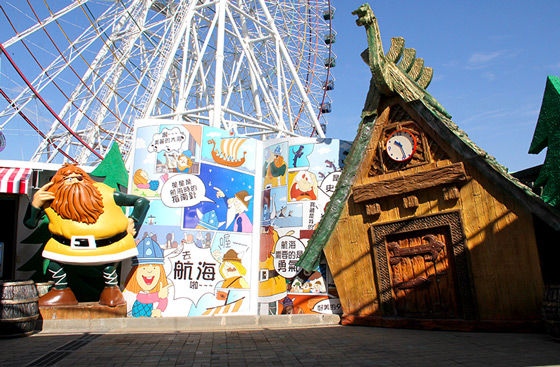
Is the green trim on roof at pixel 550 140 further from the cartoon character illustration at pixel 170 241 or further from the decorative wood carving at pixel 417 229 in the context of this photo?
the cartoon character illustration at pixel 170 241

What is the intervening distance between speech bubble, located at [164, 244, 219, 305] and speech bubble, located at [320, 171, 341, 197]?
2.92 meters

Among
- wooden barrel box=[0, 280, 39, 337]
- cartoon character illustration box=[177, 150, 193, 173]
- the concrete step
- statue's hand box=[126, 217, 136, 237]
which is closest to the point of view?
wooden barrel box=[0, 280, 39, 337]

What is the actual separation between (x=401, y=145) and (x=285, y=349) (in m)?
4.22

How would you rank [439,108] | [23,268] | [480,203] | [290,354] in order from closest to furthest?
[290,354], [480,203], [439,108], [23,268]

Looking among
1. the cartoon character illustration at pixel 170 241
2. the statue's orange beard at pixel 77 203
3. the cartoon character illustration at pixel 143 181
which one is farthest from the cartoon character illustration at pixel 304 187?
the statue's orange beard at pixel 77 203

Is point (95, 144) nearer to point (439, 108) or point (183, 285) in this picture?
point (183, 285)

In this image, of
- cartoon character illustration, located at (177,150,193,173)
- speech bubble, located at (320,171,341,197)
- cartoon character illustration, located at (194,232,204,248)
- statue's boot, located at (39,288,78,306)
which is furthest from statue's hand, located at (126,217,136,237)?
speech bubble, located at (320,171,341,197)

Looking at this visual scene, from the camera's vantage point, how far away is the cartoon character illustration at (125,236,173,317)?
8.65 metres

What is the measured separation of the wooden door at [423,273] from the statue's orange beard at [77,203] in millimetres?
5478

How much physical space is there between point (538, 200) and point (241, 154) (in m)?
6.20

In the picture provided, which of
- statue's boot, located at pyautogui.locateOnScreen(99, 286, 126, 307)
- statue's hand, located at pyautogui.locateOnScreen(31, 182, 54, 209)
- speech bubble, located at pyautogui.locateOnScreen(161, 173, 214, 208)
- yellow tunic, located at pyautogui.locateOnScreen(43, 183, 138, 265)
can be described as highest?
speech bubble, located at pyautogui.locateOnScreen(161, 173, 214, 208)

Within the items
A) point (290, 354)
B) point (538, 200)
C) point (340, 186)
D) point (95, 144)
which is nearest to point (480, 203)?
point (538, 200)

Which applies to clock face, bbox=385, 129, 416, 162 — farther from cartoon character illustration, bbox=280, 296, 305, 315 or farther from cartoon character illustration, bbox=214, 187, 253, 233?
cartoon character illustration, bbox=280, 296, 305, 315

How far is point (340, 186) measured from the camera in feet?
26.8
